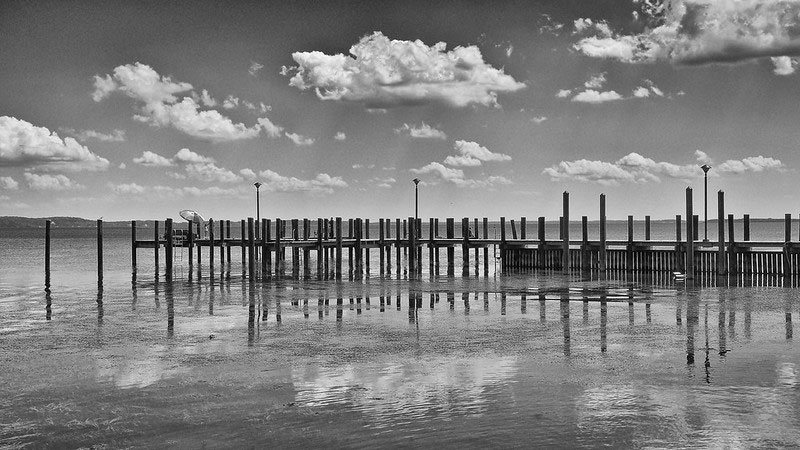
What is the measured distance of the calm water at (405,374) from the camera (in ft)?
33.8

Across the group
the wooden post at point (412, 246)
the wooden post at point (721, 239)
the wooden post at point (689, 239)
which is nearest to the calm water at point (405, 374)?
the wooden post at point (689, 239)

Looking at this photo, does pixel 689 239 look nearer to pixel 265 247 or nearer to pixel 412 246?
pixel 412 246

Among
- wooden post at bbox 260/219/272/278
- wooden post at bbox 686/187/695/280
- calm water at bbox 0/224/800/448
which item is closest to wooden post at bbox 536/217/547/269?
wooden post at bbox 686/187/695/280

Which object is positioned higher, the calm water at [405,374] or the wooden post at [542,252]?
the wooden post at [542,252]

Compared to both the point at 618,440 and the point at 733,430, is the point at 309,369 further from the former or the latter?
the point at 733,430

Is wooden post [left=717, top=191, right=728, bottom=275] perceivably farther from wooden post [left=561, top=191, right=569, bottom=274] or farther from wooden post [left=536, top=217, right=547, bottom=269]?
wooden post [left=536, top=217, right=547, bottom=269]

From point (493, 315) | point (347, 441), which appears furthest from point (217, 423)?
point (493, 315)

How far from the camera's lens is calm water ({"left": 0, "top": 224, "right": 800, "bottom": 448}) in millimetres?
10305

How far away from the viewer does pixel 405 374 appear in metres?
13.9

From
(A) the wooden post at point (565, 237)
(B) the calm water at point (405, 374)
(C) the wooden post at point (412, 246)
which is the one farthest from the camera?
(C) the wooden post at point (412, 246)

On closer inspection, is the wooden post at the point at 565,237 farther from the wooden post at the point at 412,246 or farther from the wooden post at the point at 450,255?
the wooden post at the point at 412,246

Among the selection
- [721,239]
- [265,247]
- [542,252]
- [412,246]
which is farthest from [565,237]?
[265,247]

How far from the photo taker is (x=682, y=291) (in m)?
30.0

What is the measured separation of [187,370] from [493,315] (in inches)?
412
